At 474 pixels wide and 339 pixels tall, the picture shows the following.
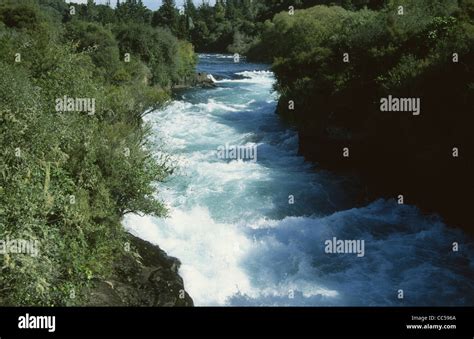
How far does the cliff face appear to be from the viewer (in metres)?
12.3

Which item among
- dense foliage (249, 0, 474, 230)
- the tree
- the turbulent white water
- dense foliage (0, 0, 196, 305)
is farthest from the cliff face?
the tree

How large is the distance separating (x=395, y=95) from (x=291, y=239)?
780 centimetres

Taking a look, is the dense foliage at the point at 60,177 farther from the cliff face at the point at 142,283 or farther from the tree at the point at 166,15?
the tree at the point at 166,15

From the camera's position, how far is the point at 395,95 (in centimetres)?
2005

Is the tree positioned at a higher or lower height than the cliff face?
higher

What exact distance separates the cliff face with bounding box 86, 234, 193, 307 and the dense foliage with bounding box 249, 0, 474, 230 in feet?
35.1

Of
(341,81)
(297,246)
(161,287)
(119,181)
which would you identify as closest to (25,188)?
(119,181)

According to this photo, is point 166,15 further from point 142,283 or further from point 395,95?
point 142,283

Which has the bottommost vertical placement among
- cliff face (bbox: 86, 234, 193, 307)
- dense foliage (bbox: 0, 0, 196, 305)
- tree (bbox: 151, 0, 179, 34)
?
cliff face (bbox: 86, 234, 193, 307)

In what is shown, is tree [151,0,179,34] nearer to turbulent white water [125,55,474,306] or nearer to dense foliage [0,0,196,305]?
Result: turbulent white water [125,55,474,306]

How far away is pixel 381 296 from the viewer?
46.7ft

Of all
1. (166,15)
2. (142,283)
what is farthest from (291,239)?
(166,15)
